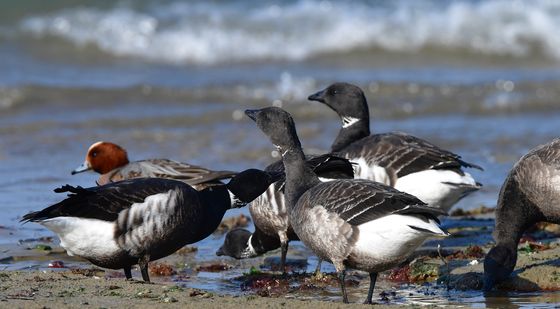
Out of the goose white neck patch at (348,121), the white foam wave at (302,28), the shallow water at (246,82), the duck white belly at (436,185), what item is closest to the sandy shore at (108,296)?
the shallow water at (246,82)

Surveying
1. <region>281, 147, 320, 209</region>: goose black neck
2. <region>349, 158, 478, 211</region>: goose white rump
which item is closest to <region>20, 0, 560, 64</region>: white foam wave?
<region>349, 158, 478, 211</region>: goose white rump

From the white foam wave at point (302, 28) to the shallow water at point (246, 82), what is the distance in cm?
6

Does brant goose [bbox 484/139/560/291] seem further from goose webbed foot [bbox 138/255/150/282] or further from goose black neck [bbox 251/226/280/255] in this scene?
goose webbed foot [bbox 138/255/150/282]

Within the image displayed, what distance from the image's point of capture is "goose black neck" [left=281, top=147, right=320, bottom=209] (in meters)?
8.42

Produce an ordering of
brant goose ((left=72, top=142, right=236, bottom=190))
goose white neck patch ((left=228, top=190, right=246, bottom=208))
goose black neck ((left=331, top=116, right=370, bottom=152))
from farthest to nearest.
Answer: goose black neck ((left=331, top=116, right=370, bottom=152)), brant goose ((left=72, top=142, right=236, bottom=190)), goose white neck patch ((left=228, top=190, right=246, bottom=208))

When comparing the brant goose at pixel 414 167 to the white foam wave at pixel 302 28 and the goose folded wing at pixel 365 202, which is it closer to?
the goose folded wing at pixel 365 202

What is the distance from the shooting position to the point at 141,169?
38.0 ft

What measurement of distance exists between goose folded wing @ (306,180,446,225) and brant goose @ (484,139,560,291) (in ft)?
5.47

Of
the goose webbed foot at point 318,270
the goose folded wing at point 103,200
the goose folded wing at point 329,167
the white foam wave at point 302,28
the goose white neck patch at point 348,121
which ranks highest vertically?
the white foam wave at point 302,28

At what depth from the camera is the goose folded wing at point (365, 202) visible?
749 centimetres

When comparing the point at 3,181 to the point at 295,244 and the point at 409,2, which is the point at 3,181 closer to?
the point at 295,244

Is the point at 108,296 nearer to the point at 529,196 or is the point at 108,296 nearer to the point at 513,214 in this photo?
the point at 513,214

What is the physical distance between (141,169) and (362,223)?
456 cm

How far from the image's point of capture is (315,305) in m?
7.28
